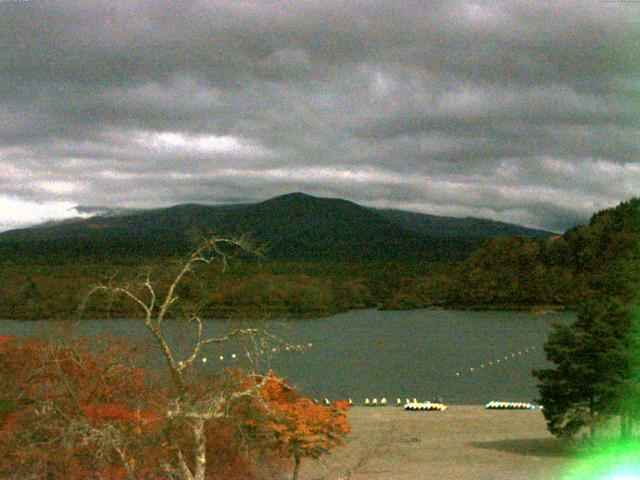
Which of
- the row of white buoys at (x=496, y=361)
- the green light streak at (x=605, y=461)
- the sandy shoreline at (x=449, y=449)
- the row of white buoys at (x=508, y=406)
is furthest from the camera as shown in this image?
the row of white buoys at (x=496, y=361)

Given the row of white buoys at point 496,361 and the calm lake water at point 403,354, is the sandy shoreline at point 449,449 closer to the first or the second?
the calm lake water at point 403,354

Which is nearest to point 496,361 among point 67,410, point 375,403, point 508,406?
point 375,403

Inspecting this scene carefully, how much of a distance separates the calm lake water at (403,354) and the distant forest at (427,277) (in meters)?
5.82

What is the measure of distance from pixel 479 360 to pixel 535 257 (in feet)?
273

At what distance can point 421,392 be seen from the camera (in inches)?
2180

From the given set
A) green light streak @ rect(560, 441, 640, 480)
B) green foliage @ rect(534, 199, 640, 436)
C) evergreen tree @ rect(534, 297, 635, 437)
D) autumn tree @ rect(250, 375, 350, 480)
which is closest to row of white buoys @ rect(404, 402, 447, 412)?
green foliage @ rect(534, 199, 640, 436)

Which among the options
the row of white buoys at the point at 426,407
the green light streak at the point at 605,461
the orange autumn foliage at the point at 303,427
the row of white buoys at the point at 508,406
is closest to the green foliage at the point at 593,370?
the green light streak at the point at 605,461

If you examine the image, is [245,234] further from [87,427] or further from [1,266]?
[1,266]

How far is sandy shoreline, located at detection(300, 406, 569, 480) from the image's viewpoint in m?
21.4

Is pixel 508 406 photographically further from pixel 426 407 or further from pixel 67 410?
pixel 67 410

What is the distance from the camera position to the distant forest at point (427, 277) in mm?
111625

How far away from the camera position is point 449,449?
27.1 meters

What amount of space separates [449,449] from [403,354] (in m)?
54.2

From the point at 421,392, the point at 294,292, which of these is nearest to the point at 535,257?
the point at 294,292
